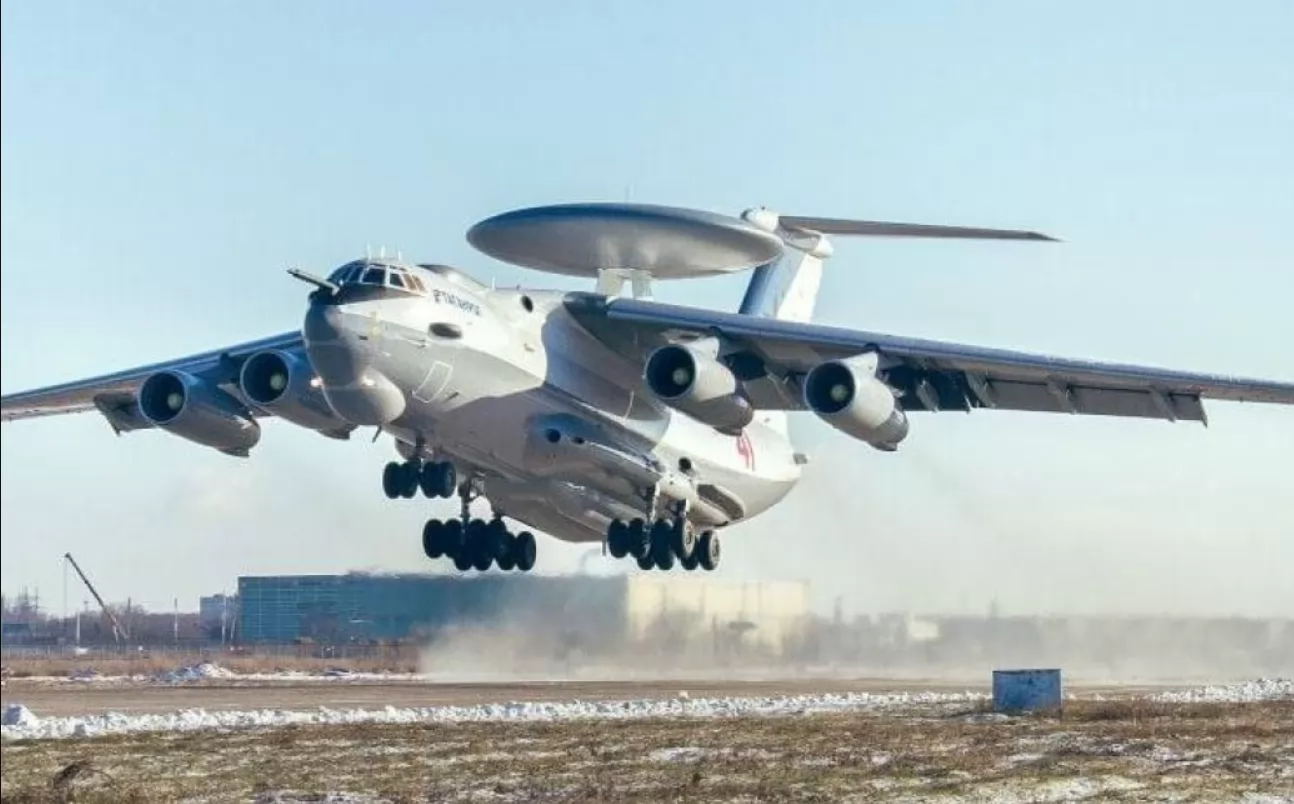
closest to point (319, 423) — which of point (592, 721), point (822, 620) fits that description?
point (592, 721)

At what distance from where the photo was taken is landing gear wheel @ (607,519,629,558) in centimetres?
2659

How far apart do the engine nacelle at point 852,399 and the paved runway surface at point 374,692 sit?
419cm

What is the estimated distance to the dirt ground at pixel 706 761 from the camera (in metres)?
14.0

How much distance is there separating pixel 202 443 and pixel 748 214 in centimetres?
857

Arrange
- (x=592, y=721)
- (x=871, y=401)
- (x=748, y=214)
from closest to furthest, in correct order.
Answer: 1. (x=592, y=721)
2. (x=871, y=401)
3. (x=748, y=214)

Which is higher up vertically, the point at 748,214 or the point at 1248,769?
the point at 748,214

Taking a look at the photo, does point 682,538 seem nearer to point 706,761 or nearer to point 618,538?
point 618,538

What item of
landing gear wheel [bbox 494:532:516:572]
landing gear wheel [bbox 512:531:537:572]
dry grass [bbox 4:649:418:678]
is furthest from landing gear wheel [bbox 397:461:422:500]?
dry grass [bbox 4:649:418:678]

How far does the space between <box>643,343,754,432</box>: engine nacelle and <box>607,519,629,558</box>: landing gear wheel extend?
10.1 feet

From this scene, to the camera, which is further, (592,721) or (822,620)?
(822,620)

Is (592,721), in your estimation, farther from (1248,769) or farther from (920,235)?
(920,235)

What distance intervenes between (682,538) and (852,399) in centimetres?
442

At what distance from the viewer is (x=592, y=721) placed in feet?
67.3

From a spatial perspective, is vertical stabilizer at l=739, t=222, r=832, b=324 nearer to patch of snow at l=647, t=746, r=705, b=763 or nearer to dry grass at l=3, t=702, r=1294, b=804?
dry grass at l=3, t=702, r=1294, b=804
